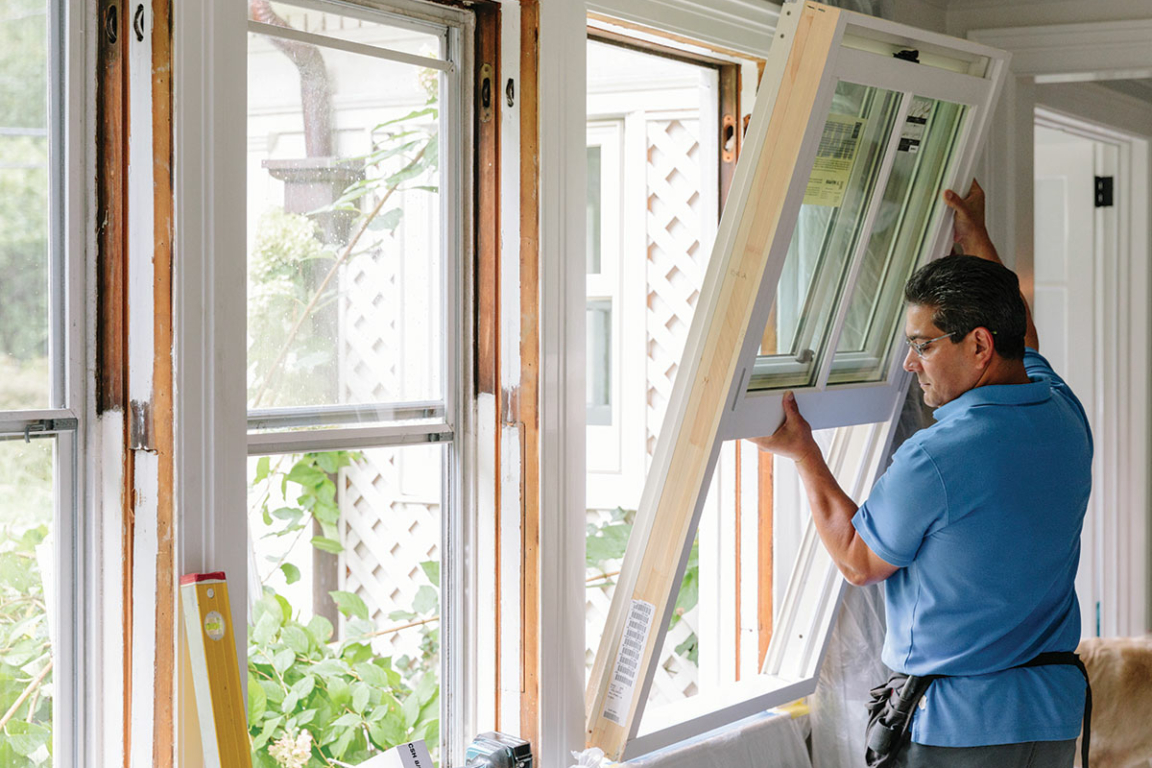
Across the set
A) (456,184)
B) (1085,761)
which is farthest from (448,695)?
(1085,761)

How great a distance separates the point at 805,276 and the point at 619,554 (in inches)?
54.5

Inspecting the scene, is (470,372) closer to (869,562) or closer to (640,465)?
(869,562)

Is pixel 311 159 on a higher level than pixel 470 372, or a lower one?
higher

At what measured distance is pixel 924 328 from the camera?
1861 mm

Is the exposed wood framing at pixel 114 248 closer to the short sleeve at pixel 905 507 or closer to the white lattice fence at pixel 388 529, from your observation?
the white lattice fence at pixel 388 529

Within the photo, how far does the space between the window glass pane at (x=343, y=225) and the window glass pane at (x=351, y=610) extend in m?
0.16

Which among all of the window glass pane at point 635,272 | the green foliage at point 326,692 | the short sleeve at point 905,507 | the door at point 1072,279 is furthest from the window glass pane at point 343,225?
the door at point 1072,279

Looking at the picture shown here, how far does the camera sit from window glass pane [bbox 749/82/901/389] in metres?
1.87

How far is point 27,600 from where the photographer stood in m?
1.40

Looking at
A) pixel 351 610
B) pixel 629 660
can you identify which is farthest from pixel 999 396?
pixel 351 610

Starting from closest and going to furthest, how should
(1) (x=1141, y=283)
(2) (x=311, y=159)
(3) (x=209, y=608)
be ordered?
1. (3) (x=209, y=608)
2. (2) (x=311, y=159)
3. (1) (x=1141, y=283)

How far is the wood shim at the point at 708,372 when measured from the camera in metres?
1.74

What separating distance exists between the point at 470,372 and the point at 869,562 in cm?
74

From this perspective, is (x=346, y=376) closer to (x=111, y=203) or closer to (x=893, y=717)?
(x=111, y=203)
